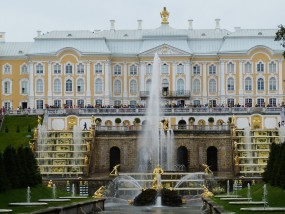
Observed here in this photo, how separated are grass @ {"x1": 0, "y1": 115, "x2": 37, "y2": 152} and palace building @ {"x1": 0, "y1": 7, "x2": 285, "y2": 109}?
11365 millimetres

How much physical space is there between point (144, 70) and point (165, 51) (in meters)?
2.85

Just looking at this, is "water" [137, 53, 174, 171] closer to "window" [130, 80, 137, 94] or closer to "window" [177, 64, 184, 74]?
"window" [177, 64, 184, 74]

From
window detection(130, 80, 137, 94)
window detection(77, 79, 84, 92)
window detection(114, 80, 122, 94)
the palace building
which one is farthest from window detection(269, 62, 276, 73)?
window detection(77, 79, 84, 92)

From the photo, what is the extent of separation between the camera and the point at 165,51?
328 feet

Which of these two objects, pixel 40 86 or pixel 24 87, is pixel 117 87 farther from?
pixel 24 87

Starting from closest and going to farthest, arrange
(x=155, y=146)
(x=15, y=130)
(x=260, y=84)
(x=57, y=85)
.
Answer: (x=155, y=146), (x=15, y=130), (x=260, y=84), (x=57, y=85)

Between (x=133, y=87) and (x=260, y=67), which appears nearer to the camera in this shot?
(x=260, y=67)

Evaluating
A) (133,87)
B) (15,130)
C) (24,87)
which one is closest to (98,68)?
(133,87)

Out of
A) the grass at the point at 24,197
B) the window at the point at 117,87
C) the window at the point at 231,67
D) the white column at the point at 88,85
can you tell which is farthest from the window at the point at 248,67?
the grass at the point at 24,197

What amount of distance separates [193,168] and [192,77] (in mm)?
29593

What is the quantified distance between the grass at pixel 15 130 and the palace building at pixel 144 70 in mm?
11365

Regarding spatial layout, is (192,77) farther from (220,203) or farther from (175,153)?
(220,203)

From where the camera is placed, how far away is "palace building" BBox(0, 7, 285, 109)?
9881cm

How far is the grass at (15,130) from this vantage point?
7488 cm
